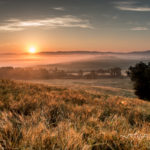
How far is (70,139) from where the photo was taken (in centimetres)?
253

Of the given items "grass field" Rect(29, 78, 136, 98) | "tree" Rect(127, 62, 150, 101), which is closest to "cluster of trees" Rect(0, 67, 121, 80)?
"grass field" Rect(29, 78, 136, 98)

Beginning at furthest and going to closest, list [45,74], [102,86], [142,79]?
[45,74]
[102,86]
[142,79]

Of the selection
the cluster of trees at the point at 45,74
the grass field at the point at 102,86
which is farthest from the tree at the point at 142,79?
the cluster of trees at the point at 45,74

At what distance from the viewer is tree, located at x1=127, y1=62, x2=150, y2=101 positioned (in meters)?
35.7

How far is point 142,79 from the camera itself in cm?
3628

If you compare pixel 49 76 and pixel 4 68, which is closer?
pixel 49 76

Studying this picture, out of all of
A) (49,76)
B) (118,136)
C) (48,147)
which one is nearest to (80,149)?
(48,147)

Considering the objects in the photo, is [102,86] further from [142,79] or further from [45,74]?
[45,74]

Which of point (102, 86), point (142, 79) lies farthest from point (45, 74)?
point (142, 79)

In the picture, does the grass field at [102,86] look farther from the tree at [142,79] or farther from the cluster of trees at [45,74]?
the cluster of trees at [45,74]

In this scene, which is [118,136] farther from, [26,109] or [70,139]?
[26,109]

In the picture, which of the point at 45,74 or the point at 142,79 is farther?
the point at 45,74

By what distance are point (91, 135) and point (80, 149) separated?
822 mm

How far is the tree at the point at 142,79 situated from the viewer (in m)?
35.7
